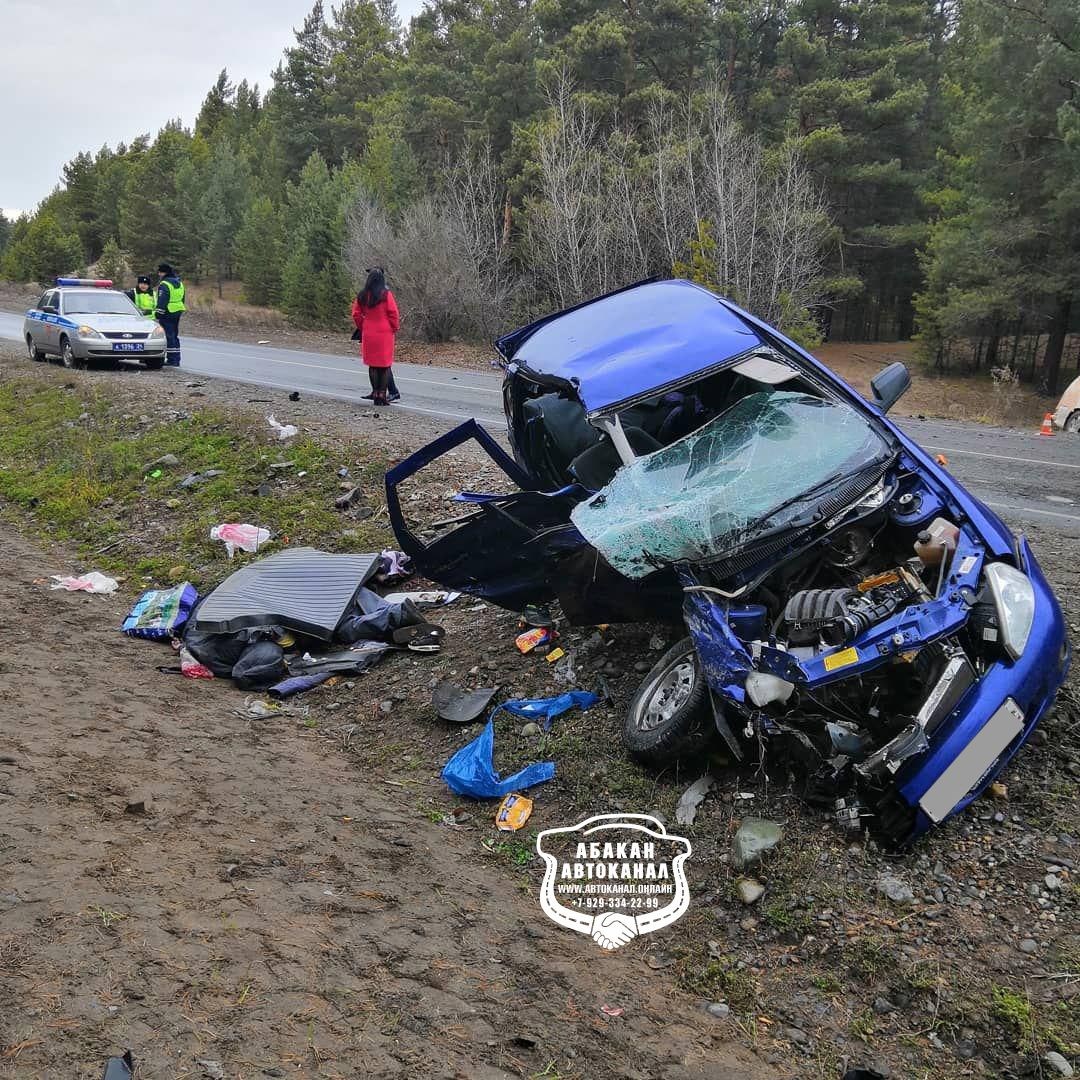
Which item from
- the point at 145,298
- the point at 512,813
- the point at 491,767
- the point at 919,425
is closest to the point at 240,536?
the point at 491,767

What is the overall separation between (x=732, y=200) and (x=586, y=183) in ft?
15.5

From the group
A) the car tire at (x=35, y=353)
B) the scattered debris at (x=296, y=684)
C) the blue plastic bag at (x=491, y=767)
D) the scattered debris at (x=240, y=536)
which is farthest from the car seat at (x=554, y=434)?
the car tire at (x=35, y=353)

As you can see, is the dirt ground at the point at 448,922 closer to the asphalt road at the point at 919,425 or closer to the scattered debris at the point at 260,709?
the scattered debris at the point at 260,709

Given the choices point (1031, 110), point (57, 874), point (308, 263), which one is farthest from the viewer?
point (308, 263)

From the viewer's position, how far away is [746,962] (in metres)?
3.23

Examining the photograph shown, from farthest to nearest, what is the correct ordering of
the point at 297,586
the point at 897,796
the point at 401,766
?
the point at 297,586 → the point at 401,766 → the point at 897,796

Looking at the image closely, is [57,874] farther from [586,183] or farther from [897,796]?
[586,183]

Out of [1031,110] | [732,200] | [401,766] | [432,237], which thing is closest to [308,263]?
[432,237]

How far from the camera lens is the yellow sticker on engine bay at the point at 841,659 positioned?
348cm

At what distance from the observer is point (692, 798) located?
157 inches

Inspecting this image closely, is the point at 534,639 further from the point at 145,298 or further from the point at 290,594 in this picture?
the point at 145,298

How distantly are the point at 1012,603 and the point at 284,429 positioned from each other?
26.4 ft

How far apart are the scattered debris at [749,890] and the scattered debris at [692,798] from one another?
1.31 feet

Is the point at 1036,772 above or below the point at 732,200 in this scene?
below
